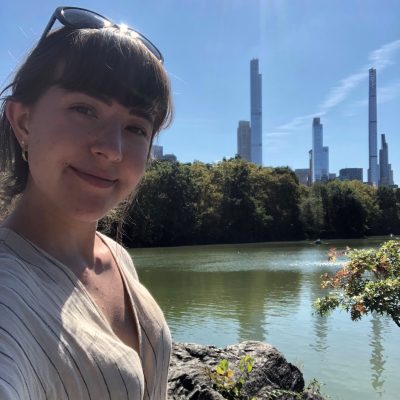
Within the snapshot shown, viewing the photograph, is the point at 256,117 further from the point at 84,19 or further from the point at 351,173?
the point at 84,19

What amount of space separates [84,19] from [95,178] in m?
0.44

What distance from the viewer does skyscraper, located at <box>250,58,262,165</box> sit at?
180m

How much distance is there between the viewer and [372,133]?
15175cm

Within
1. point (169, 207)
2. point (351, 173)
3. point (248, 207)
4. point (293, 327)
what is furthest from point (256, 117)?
point (293, 327)

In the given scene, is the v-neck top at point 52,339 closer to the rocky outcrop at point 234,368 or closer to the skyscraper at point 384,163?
the rocky outcrop at point 234,368

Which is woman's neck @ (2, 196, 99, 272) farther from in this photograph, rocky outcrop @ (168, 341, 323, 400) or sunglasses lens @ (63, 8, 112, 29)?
rocky outcrop @ (168, 341, 323, 400)

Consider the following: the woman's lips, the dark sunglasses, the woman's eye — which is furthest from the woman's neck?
the dark sunglasses

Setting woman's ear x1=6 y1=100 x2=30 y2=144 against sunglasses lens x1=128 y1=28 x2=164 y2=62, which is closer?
woman's ear x1=6 y1=100 x2=30 y2=144

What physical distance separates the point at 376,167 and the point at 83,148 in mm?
167067

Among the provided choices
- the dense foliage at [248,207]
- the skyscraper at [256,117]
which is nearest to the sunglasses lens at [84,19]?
the dense foliage at [248,207]

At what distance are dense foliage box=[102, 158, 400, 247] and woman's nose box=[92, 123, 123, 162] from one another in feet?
145

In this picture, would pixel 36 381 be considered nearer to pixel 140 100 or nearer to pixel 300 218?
pixel 140 100

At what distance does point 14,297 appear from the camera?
81cm

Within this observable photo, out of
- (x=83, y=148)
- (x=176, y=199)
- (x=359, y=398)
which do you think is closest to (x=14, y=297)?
(x=83, y=148)
